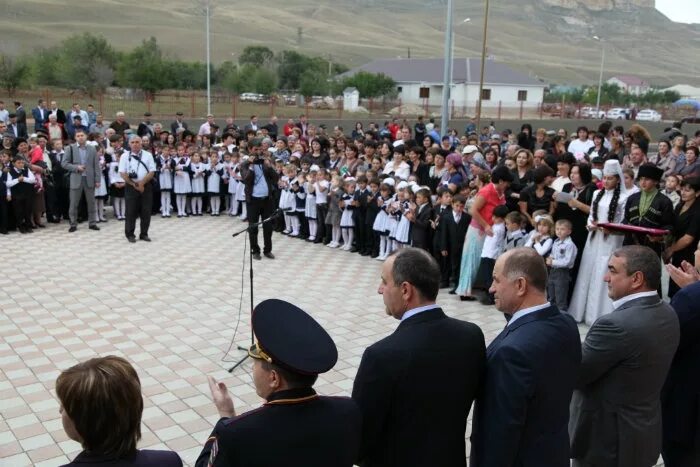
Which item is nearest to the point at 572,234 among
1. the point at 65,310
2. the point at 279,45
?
the point at 65,310

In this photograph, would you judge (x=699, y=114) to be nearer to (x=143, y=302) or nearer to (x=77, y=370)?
(x=143, y=302)

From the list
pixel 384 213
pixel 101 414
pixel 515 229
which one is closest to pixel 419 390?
pixel 101 414

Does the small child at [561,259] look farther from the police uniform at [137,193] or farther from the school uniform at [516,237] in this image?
the police uniform at [137,193]

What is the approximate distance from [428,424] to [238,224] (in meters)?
11.3

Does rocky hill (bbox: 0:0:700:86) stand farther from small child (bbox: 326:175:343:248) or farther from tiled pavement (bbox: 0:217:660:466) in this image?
small child (bbox: 326:175:343:248)

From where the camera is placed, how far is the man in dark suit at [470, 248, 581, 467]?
110 inches

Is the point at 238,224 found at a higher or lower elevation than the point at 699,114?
lower

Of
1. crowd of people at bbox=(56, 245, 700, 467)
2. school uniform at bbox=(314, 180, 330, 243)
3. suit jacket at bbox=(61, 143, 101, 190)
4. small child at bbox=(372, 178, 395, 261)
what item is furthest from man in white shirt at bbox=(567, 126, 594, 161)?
crowd of people at bbox=(56, 245, 700, 467)

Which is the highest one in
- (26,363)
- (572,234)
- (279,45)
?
(279,45)

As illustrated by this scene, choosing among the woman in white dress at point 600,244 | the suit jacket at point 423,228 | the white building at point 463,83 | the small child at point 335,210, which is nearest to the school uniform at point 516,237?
the woman in white dress at point 600,244

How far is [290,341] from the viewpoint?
244cm

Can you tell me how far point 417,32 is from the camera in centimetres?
15750

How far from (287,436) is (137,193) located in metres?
10.2

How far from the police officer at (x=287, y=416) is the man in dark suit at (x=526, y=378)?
0.71 metres
